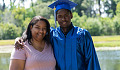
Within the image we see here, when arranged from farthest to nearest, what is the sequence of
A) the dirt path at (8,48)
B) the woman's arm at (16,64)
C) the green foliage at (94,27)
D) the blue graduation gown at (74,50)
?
the green foliage at (94,27) < the dirt path at (8,48) < the blue graduation gown at (74,50) < the woman's arm at (16,64)

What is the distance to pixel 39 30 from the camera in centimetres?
322

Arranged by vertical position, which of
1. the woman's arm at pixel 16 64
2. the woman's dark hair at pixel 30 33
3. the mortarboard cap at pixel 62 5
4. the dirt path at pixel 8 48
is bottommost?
the dirt path at pixel 8 48

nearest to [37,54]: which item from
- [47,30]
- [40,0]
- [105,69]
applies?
[47,30]

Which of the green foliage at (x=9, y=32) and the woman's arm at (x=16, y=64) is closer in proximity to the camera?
the woman's arm at (x=16, y=64)

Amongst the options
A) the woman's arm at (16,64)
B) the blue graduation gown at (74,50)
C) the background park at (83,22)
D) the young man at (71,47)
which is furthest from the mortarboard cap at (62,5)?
the background park at (83,22)

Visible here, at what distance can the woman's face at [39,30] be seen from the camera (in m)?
3.22

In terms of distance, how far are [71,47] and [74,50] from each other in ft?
0.22

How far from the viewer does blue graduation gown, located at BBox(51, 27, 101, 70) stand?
3.40 m

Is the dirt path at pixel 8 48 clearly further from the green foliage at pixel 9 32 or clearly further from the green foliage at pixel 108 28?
the green foliage at pixel 108 28

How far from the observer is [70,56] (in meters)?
3.40

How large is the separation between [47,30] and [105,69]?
373 inches

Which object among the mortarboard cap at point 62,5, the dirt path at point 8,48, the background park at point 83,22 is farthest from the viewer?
the background park at point 83,22

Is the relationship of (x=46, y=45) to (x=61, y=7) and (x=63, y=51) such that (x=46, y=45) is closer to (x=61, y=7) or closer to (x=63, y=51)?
(x=63, y=51)

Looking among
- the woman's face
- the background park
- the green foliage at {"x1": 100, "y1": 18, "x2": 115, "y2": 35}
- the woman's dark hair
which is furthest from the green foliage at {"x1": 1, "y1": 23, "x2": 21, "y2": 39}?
the woman's face
